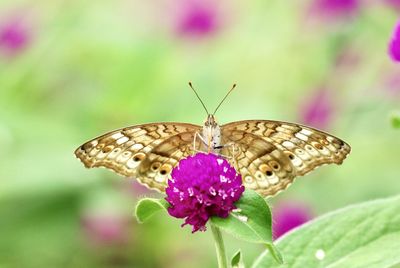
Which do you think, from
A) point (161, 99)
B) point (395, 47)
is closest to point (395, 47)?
point (395, 47)

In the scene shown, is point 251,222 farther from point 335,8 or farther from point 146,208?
point 335,8

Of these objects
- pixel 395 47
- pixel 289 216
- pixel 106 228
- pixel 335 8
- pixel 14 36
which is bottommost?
pixel 106 228

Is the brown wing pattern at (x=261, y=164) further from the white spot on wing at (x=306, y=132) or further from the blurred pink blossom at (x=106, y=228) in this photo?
the blurred pink blossom at (x=106, y=228)

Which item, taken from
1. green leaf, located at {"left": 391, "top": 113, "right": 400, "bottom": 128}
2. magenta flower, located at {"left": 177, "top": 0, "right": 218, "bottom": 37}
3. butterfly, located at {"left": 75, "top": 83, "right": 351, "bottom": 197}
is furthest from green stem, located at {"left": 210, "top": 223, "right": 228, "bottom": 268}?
magenta flower, located at {"left": 177, "top": 0, "right": 218, "bottom": 37}

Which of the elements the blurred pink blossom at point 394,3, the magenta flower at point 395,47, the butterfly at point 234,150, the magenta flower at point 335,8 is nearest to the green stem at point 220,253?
the butterfly at point 234,150

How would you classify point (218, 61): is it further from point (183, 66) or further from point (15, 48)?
point (15, 48)

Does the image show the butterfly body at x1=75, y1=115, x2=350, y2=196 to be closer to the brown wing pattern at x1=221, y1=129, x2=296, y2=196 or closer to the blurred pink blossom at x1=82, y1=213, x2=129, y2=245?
the brown wing pattern at x1=221, y1=129, x2=296, y2=196
